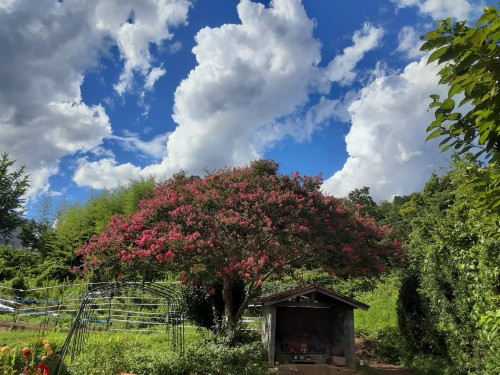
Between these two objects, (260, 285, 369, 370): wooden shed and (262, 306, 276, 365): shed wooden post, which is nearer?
(262, 306, 276, 365): shed wooden post

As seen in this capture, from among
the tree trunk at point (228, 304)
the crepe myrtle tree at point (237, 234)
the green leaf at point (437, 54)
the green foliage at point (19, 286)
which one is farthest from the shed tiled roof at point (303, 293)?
the green foliage at point (19, 286)

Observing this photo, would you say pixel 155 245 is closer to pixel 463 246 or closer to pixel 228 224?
pixel 228 224

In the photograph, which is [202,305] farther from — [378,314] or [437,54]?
[437,54]

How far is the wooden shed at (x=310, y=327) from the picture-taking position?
1038 cm

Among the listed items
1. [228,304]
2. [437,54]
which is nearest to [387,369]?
[228,304]

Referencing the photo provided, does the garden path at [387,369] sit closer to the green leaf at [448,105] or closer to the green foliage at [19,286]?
the green leaf at [448,105]

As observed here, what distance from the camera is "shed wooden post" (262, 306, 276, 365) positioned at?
10016mm

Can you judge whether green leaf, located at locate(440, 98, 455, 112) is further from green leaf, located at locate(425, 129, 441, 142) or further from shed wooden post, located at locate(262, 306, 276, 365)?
shed wooden post, located at locate(262, 306, 276, 365)

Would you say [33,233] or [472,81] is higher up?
[33,233]

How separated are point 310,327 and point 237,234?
13.4 ft

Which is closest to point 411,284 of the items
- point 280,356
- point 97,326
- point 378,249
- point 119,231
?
point 378,249

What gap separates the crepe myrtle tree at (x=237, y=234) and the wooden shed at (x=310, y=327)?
77 cm

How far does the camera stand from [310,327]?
11.8 m

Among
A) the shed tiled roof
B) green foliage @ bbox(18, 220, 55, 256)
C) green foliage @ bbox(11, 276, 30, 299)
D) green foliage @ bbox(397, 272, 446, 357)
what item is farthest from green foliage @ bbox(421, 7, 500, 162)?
green foliage @ bbox(18, 220, 55, 256)
